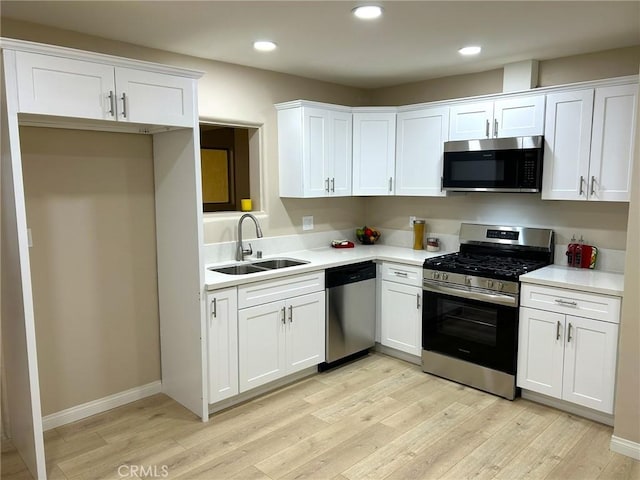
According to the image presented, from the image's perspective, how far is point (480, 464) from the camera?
2.66 m

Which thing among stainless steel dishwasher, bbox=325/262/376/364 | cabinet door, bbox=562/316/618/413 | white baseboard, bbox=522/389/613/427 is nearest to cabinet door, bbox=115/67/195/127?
stainless steel dishwasher, bbox=325/262/376/364

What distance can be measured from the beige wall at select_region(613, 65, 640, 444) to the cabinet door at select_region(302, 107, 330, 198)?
230 cm

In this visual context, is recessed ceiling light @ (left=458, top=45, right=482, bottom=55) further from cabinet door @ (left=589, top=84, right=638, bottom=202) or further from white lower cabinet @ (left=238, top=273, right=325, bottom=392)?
white lower cabinet @ (left=238, top=273, right=325, bottom=392)

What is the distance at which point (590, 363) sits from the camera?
9.91 ft

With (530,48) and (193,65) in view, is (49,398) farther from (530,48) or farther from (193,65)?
(530,48)

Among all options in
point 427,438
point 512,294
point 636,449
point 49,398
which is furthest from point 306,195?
point 636,449

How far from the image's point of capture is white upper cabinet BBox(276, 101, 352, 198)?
3.98 metres

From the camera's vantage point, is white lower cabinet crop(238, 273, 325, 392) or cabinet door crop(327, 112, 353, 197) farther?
cabinet door crop(327, 112, 353, 197)

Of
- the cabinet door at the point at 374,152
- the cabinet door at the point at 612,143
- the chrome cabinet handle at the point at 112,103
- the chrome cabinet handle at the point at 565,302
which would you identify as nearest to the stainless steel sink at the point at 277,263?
the cabinet door at the point at 374,152

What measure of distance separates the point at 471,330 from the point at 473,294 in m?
0.28

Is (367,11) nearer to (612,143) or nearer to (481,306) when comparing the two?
(612,143)

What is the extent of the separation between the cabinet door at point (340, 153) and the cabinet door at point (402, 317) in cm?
95

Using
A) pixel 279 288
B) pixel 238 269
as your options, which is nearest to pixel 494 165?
pixel 279 288

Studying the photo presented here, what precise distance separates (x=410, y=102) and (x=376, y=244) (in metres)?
1.43
